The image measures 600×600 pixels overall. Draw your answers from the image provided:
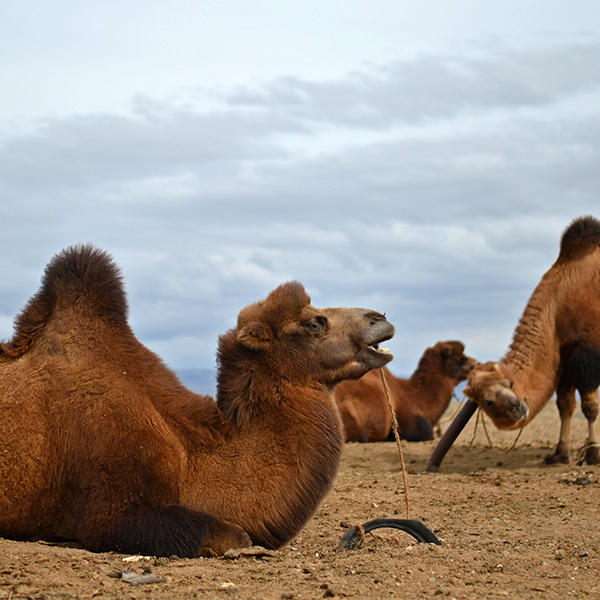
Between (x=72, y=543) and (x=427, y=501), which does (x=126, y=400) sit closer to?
(x=72, y=543)

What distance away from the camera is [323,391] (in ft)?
21.1

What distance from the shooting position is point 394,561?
5.58 metres

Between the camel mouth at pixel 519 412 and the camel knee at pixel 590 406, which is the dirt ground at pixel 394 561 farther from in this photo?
the camel knee at pixel 590 406

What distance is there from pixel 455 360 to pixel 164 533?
13.3 meters

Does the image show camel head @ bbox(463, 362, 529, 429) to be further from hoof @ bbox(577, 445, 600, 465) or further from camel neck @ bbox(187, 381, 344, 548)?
camel neck @ bbox(187, 381, 344, 548)

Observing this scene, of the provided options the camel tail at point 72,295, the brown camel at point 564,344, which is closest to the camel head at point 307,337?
the camel tail at point 72,295

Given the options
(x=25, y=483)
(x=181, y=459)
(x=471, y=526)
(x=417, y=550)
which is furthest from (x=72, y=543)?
(x=471, y=526)

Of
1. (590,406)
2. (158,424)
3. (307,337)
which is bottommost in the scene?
(158,424)

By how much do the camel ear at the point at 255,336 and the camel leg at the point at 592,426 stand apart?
7507mm

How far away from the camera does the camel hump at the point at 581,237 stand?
515 inches

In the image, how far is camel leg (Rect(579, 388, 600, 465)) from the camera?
39.8 ft

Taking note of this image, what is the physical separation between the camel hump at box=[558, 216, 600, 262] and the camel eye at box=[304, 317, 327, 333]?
7.74 metres

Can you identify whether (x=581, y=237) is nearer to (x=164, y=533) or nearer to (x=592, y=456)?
(x=592, y=456)

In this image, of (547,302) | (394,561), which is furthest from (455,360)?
(394,561)
